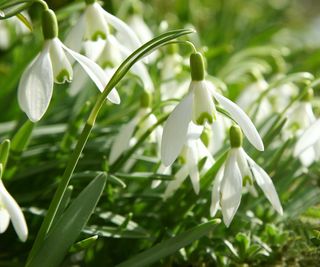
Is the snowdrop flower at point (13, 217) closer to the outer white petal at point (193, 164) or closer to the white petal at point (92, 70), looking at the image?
the white petal at point (92, 70)

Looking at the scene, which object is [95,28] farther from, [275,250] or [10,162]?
[275,250]

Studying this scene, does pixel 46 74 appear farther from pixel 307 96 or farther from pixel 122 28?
pixel 307 96

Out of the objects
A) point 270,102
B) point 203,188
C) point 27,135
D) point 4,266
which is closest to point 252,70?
point 270,102

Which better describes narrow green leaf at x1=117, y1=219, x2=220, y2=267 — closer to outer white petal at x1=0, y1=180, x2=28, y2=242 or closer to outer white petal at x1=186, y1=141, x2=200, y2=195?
outer white petal at x1=186, y1=141, x2=200, y2=195

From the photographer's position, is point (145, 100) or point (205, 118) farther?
point (145, 100)

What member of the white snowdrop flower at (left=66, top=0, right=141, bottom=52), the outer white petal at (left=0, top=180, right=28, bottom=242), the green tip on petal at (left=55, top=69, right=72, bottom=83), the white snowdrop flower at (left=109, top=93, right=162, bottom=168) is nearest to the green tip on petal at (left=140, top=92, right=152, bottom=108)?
the white snowdrop flower at (left=109, top=93, right=162, bottom=168)

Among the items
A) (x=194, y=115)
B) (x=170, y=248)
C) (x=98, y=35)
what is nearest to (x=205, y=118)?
(x=194, y=115)

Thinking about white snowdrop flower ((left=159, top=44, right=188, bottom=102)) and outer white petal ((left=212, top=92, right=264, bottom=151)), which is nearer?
outer white petal ((left=212, top=92, right=264, bottom=151))
